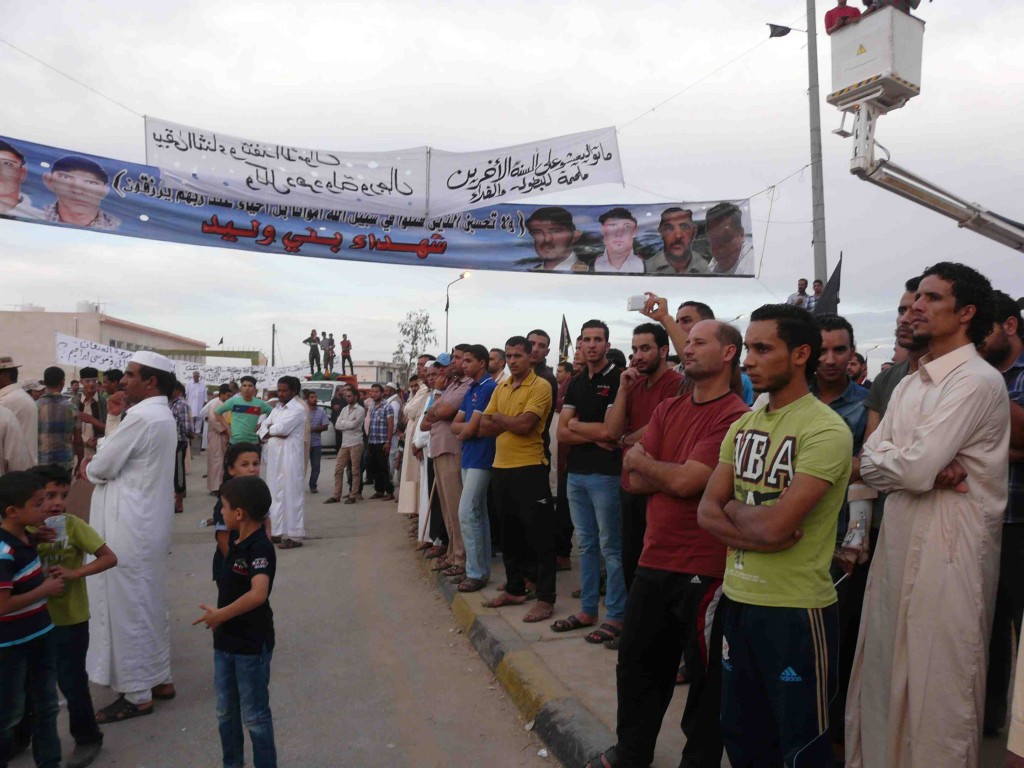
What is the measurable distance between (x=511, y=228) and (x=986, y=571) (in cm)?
775

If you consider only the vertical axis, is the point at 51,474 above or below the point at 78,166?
below

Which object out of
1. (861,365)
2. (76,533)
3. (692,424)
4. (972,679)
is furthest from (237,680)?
(861,365)

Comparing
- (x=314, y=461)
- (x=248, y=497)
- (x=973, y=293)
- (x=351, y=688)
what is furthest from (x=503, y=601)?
(x=314, y=461)

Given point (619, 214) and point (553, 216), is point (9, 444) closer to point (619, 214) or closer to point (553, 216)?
point (553, 216)

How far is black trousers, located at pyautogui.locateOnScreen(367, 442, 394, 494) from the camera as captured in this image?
13.9 metres

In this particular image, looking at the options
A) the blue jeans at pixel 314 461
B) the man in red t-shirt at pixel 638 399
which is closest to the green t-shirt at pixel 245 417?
the blue jeans at pixel 314 461

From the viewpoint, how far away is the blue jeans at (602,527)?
5230mm

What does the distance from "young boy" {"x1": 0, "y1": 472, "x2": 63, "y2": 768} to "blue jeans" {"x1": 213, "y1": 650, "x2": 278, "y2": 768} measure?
0.83 m

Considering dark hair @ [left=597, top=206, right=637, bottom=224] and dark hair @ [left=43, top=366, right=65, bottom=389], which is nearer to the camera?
dark hair @ [left=43, top=366, right=65, bottom=389]

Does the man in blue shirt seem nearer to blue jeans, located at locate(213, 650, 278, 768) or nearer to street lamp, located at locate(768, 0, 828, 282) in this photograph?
blue jeans, located at locate(213, 650, 278, 768)

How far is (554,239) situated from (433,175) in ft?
5.49

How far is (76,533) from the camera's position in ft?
13.5

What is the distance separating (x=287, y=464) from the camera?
994cm

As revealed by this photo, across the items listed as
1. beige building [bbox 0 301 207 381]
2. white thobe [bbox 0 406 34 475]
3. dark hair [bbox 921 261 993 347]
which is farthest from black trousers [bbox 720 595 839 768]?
beige building [bbox 0 301 207 381]
